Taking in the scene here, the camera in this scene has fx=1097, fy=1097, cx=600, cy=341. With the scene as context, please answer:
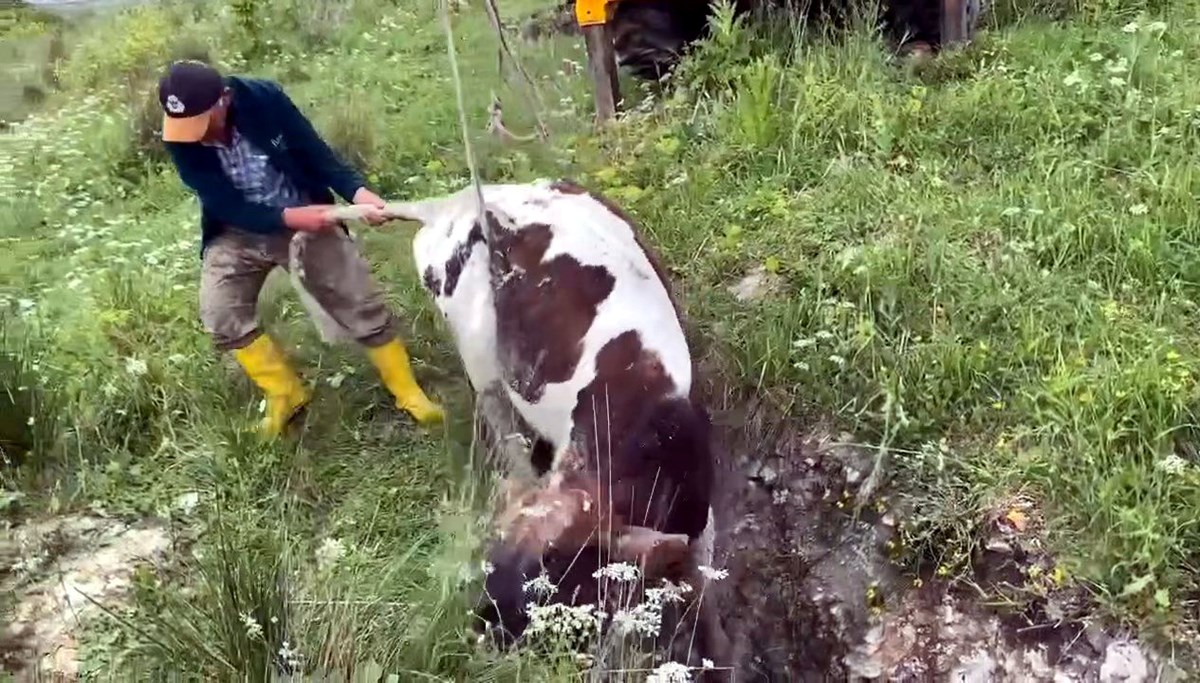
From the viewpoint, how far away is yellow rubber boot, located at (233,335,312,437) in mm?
3527

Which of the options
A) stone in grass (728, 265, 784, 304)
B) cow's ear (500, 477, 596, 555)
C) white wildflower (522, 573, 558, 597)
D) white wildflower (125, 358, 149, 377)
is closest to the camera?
white wildflower (522, 573, 558, 597)

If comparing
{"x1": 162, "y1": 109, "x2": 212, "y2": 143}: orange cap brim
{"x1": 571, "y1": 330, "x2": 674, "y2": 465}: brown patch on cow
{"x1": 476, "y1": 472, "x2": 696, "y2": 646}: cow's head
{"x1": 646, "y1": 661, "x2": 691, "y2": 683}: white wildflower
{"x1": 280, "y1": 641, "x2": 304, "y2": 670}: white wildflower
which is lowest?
{"x1": 476, "y1": 472, "x2": 696, "y2": 646}: cow's head

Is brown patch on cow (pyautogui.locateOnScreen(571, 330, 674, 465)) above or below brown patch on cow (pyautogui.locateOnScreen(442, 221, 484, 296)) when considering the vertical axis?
below

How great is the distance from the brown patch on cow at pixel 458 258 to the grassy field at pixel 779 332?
0.50 metres

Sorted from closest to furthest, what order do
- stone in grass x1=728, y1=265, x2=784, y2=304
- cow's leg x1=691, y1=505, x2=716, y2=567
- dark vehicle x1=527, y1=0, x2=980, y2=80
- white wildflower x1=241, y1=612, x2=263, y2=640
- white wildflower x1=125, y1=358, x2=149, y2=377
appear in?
white wildflower x1=241, y1=612, x2=263, y2=640 < cow's leg x1=691, y1=505, x2=716, y2=567 < white wildflower x1=125, y1=358, x2=149, y2=377 < stone in grass x1=728, y1=265, x2=784, y2=304 < dark vehicle x1=527, y1=0, x2=980, y2=80

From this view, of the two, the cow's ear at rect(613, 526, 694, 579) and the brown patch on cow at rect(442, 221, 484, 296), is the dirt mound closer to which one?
the cow's ear at rect(613, 526, 694, 579)

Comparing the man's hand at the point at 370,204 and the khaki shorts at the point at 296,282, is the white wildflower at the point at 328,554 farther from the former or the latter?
the khaki shorts at the point at 296,282

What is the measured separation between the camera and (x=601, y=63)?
216 inches

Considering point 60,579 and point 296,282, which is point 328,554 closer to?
point 60,579

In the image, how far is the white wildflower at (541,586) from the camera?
7.95 feet

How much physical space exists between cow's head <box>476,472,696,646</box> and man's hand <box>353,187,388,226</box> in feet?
3.20

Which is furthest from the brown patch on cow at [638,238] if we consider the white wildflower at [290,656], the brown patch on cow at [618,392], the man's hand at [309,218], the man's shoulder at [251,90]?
the white wildflower at [290,656]

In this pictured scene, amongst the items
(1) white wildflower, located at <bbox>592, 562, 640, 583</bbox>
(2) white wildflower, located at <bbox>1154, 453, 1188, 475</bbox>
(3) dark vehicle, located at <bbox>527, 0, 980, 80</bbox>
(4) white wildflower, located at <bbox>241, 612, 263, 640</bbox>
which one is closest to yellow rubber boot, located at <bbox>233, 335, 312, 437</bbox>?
(4) white wildflower, located at <bbox>241, 612, 263, 640</bbox>

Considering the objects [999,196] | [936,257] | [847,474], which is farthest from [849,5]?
[847,474]
